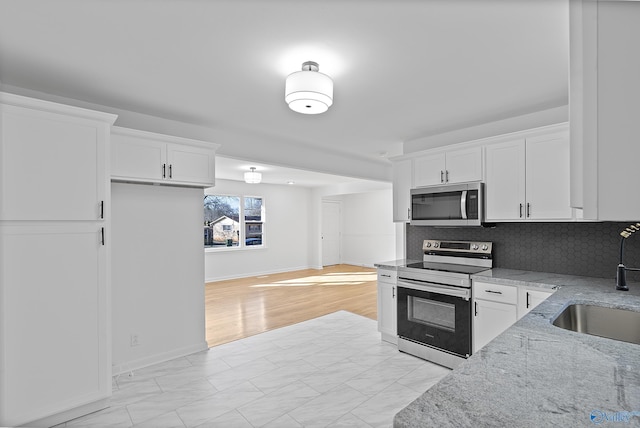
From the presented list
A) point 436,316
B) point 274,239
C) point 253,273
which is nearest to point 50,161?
point 436,316

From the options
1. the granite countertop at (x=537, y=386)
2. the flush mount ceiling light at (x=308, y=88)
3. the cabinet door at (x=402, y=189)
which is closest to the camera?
the granite countertop at (x=537, y=386)

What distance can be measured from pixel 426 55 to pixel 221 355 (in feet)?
11.0

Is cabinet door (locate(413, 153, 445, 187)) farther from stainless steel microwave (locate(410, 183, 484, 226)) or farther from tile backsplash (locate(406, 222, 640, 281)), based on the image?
tile backsplash (locate(406, 222, 640, 281))

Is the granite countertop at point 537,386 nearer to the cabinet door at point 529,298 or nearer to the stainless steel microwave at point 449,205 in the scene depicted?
the cabinet door at point 529,298

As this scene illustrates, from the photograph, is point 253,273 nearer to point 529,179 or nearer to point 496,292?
point 496,292

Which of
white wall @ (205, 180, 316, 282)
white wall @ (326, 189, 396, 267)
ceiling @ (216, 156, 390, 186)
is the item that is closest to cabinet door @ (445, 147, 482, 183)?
ceiling @ (216, 156, 390, 186)

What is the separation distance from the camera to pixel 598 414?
810 millimetres

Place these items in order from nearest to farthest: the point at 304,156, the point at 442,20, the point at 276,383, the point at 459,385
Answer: the point at 459,385 → the point at 442,20 → the point at 276,383 → the point at 304,156

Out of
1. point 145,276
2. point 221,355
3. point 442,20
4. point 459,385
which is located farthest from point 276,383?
point 442,20

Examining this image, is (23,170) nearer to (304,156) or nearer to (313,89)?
(313,89)

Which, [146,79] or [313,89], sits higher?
[146,79]

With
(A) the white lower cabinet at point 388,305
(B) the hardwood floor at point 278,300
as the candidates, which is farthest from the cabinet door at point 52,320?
(A) the white lower cabinet at point 388,305

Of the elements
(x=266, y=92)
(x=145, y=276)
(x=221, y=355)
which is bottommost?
(x=221, y=355)

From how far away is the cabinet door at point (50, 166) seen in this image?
208 cm
